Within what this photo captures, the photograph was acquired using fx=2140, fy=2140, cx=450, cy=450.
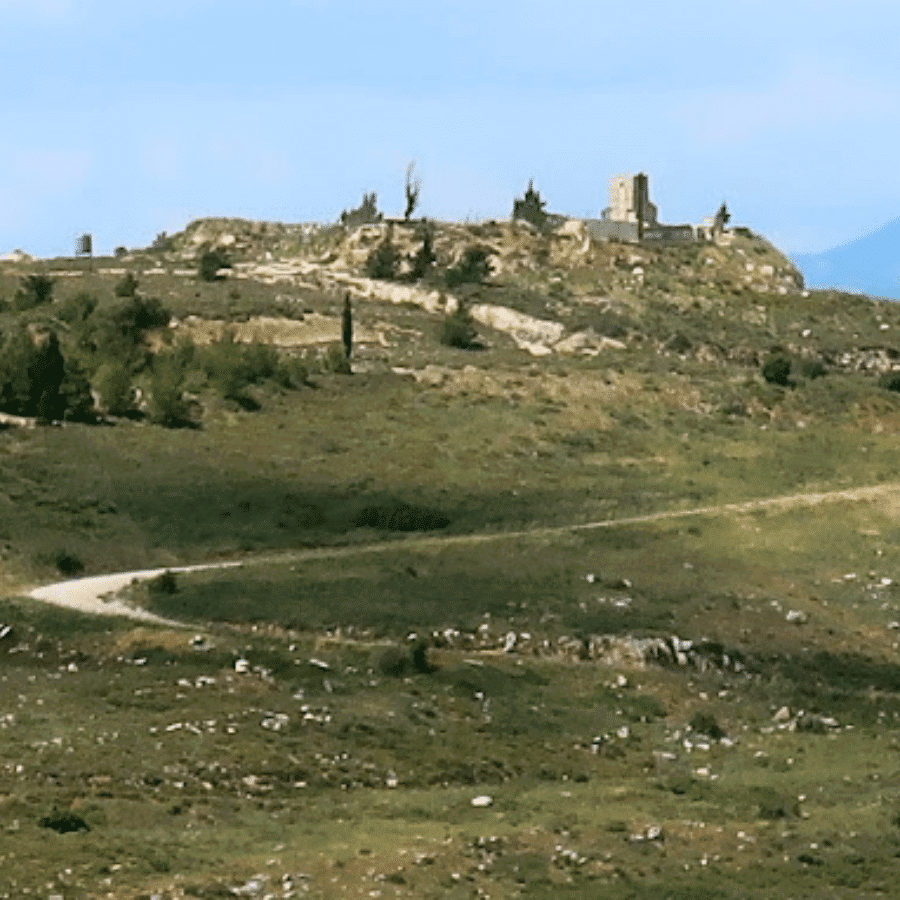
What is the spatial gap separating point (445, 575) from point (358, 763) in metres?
22.3

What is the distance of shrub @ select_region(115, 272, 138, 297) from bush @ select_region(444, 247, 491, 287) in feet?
67.1

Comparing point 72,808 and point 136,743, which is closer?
point 72,808

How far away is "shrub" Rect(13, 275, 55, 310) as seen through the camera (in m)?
122

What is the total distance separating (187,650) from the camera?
5481 cm

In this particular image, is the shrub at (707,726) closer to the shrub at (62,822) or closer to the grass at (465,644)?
the grass at (465,644)

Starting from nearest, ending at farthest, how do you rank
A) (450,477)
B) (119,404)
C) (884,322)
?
(450,477), (119,404), (884,322)

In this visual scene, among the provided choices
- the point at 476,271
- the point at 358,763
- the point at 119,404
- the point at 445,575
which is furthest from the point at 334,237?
the point at 358,763

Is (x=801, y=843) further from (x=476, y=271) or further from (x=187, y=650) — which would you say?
(x=476, y=271)

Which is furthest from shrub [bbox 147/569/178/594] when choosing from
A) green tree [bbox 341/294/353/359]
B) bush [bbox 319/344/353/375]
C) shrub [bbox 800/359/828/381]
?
shrub [bbox 800/359/828/381]

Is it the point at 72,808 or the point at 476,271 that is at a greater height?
the point at 476,271

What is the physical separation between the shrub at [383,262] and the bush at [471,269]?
375 cm

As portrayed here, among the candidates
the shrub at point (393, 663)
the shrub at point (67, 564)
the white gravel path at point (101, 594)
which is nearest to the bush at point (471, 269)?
the white gravel path at point (101, 594)

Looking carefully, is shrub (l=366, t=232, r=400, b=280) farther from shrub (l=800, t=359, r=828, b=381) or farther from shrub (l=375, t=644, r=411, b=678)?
shrub (l=375, t=644, r=411, b=678)

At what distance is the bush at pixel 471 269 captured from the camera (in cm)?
13612
